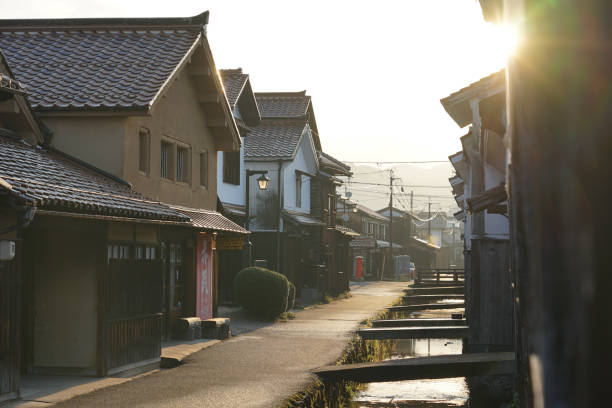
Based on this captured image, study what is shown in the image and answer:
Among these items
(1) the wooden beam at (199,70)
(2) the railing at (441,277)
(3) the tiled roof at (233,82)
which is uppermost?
(3) the tiled roof at (233,82)

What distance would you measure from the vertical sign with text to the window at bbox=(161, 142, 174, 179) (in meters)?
2.57

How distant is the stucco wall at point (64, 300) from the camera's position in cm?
1244

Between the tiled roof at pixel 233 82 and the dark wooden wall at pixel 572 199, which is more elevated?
the tiled roof at pixel 233 82

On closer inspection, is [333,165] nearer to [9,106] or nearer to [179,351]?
[179,351]

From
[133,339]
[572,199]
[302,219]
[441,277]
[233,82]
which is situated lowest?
[133,339]

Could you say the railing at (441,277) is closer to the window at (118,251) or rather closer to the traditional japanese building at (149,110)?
the traditional japanese building at (149,110)

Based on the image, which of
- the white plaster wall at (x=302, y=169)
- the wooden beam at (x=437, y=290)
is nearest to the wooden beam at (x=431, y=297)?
the wooden beam at (x=437, y=290)

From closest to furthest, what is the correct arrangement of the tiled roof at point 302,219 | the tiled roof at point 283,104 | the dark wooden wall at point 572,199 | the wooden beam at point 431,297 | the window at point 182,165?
the dark wooden wall at point 572,199, the window at point 182,165, the tiled roof at point 302,219, the tiled roof at point 283,104, the wooden beam at point 431,297

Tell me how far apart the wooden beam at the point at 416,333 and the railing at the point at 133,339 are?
5.19 meters

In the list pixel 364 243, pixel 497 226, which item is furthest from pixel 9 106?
pixel 364 243

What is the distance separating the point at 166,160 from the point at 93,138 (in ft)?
10.5

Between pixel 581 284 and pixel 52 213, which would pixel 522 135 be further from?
pixel 52 213

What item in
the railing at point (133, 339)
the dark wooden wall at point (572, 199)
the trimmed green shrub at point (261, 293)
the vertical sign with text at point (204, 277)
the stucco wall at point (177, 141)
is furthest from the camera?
the trimmed green shrub at point (261, 293)

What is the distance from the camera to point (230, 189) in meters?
27.7
